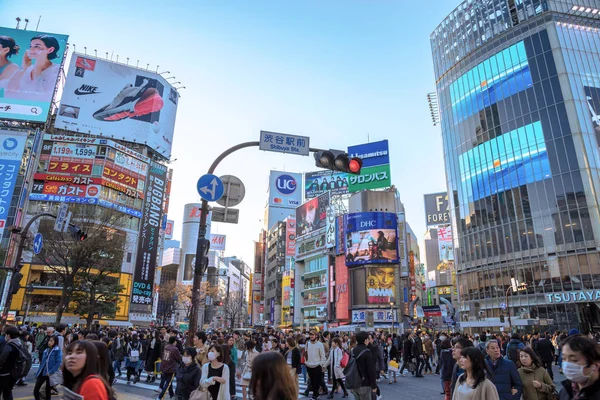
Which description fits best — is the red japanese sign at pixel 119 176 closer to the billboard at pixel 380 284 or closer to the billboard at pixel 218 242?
the billboard at pixel 380 284

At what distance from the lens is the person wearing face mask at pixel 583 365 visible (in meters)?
2.72

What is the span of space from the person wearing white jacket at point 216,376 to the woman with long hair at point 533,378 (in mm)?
4135

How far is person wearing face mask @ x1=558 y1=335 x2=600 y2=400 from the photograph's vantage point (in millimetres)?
2720

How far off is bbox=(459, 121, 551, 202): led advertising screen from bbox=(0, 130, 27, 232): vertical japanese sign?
177 feet

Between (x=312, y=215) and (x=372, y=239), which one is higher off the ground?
(x=312, y=215)

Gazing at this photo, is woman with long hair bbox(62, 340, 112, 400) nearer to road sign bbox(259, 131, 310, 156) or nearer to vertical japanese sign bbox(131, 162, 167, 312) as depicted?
road sign bbox(259, 131, 310, 156)

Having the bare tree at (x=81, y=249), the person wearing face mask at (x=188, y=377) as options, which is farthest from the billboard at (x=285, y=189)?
the person wearing face mask at (x=188, y=377)

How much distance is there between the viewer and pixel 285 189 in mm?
88125

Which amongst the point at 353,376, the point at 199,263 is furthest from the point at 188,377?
the point at 353,376

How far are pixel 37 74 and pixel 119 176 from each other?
1599 cm

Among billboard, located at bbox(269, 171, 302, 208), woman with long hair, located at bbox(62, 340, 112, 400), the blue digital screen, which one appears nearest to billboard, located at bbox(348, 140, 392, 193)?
the blue digital screen

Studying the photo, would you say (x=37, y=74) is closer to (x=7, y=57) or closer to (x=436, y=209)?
(x=7, y=57)

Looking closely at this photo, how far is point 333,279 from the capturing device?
2362 inches

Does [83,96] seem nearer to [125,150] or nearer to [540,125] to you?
[125,150]
